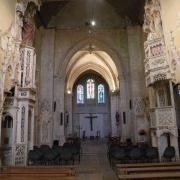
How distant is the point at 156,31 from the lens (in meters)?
12.9

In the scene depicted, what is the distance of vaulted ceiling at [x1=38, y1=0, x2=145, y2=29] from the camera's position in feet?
65.6

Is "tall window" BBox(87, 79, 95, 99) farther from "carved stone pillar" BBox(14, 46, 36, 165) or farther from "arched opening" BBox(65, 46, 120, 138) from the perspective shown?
"carved stone pillar" BBox(14, 46, 36, 165)

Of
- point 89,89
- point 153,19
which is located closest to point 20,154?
point 153,19

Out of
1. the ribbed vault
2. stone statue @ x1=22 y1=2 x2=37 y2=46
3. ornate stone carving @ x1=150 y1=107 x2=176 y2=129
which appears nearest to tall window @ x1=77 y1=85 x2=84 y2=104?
the ribbed vault

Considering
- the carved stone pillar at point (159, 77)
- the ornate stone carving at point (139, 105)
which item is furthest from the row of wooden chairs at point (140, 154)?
the ornate stone carving at point (139, 105)

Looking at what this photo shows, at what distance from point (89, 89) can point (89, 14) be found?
50.6ft

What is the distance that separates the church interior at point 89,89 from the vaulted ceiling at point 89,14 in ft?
0.29

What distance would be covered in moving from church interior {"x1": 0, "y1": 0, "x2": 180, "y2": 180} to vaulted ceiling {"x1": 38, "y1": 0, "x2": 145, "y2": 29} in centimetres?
9

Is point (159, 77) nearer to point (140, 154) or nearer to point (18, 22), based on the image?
point (140, 154)

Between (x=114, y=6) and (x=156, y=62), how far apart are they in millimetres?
10272

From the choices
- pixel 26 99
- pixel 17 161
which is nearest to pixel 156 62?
pixel 26 99

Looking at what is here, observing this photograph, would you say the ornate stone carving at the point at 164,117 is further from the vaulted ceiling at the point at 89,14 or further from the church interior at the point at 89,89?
the vaulted ceiling at the point at 89,14

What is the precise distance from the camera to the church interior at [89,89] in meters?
10.9

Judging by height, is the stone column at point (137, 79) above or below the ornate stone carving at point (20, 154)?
above
